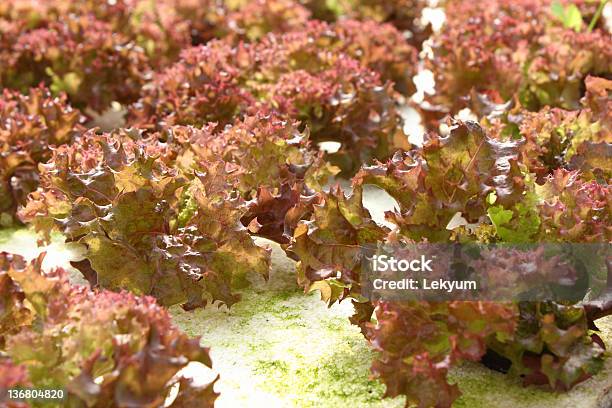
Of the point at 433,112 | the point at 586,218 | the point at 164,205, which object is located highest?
the point at 586,218

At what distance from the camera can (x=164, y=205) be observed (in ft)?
9.01

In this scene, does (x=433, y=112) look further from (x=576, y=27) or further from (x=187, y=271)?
(x=187, y=271)

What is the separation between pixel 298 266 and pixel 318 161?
636 millimetres

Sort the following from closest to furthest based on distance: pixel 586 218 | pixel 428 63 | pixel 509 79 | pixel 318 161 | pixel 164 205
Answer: pixel 586 218
pixel 164 205
pixel 318 161
pixel 509 79
pixel 428 63

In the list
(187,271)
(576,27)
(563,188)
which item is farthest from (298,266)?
(576,27)

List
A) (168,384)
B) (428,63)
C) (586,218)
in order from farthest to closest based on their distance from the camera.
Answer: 1. (428,63)
2. (586,218)
3. (168,384)

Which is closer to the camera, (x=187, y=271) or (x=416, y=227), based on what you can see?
(x=416, y=227)

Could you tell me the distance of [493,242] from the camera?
254 cm

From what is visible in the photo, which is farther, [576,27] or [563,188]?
[576,27]

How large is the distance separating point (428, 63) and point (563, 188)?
1.82 metres

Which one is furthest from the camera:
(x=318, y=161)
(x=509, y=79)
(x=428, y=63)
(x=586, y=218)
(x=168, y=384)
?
(x=428, y=63)

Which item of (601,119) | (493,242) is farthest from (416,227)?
(601,119)

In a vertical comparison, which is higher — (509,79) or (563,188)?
(563,188)

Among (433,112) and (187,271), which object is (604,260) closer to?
(187,271)
